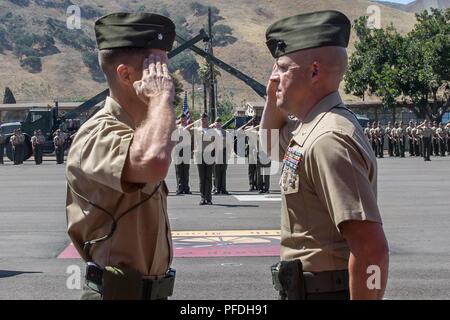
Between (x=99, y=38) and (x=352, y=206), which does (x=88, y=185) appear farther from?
(x=352, y=206)

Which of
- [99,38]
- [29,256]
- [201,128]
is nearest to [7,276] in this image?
[29,256]

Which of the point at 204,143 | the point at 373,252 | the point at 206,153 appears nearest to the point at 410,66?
the point at 204,143

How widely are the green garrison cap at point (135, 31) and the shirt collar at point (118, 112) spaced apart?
0.24 meters

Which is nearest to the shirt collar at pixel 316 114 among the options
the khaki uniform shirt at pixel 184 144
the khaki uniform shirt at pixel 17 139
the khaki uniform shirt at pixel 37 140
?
the khaki uniform shirt at pixel 184 144

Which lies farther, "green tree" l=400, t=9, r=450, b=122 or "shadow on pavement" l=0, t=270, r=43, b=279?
"green tree" l=400, t=9, r=450, b=122

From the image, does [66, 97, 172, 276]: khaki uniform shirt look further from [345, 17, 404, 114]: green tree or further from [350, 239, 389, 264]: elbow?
[345, 17, 404, 114]: green tree

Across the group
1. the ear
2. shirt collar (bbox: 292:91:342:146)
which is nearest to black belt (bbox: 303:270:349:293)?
shirt collar (bbox: 292:91:342:146)

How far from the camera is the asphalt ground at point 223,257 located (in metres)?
9.58

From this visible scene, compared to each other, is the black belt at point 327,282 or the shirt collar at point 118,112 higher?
the shirt collar at point 118,112

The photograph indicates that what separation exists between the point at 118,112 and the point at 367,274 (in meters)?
1.25

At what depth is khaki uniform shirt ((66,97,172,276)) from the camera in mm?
3910

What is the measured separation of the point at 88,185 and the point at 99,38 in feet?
2.17

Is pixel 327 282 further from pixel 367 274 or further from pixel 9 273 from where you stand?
pixel 9 273

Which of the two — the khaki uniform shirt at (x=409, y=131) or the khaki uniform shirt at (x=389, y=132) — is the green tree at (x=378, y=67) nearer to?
the khaki uniform shirt at (x=389, y=132)
